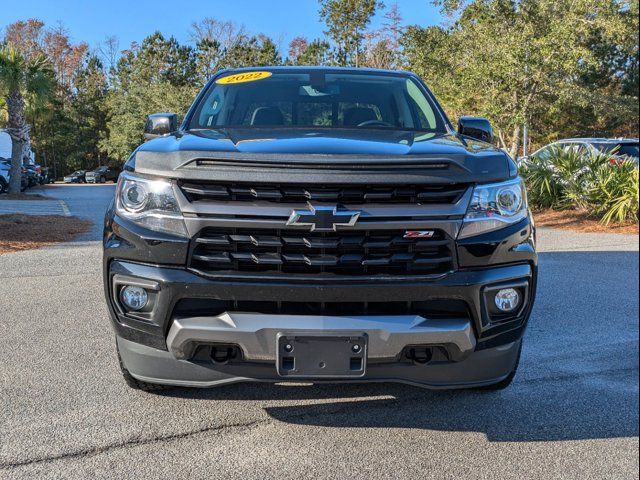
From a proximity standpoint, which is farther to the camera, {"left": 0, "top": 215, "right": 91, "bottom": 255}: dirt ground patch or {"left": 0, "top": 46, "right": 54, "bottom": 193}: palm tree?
{"left": 0, "top": 46, "right": 54, "bottom": 193}: palm tree

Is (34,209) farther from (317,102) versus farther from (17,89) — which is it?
(317,102)

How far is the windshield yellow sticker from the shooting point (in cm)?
456

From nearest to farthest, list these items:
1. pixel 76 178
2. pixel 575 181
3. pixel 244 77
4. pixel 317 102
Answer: pixel 317 102 < pixel 244 77 < pixel 575 181 < pixel 76 178

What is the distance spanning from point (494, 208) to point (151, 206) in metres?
1.55

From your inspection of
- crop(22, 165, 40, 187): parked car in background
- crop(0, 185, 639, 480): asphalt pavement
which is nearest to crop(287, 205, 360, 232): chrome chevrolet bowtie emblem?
crop(0, 185, 639, 480): asphalt pavement

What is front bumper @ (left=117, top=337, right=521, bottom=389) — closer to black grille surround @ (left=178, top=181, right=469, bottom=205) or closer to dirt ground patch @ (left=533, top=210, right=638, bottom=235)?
black grille surround @ (left=178, top=181, right=469, bottom=205)

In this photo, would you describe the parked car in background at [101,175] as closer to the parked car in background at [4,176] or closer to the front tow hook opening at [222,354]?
the parked car in background at [4,176]

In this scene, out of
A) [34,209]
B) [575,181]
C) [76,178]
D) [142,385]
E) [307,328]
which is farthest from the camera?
[76,178]

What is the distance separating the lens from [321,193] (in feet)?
8.55

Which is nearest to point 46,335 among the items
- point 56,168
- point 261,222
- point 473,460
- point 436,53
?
point 261,222

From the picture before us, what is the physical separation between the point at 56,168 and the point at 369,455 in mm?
69962

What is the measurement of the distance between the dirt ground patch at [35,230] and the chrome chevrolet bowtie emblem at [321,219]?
7801mm

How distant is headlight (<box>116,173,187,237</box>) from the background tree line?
178cm

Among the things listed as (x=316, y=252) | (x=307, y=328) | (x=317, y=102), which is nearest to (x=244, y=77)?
(x=317, y=102)
